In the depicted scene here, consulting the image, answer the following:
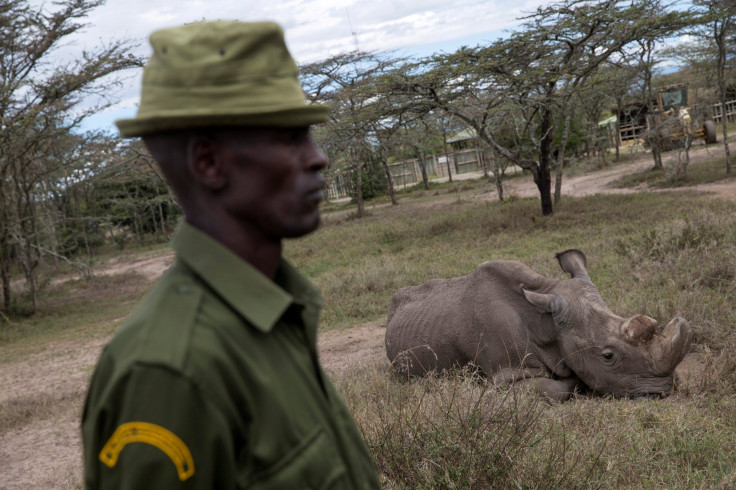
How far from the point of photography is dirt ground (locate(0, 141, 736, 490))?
5.47 meters

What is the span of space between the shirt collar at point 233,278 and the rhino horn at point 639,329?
13.1 feet

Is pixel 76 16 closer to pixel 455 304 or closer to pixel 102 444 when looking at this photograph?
pixel 455 304

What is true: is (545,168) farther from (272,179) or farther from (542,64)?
(272,179)

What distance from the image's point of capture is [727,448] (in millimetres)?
3650

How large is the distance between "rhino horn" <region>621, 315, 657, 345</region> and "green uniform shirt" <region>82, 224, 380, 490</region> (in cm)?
388

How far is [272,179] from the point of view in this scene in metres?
1.24

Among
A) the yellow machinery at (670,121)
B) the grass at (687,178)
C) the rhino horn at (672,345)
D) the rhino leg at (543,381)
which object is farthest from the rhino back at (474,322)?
the yellow machinery at (670,121)

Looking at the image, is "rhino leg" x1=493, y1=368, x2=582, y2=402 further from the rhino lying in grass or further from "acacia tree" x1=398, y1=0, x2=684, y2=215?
"acacia tree" x1=398, y1=0, x2=684, y2=215

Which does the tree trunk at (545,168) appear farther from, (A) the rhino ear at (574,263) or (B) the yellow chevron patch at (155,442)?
(B) the yellow chevron patch at (155,442)

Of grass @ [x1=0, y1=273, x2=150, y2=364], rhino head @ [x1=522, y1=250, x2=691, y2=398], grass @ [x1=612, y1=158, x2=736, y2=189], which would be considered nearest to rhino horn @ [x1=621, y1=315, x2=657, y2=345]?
rhino head @ [x1=522, y1=250, x2=691, y2=398]

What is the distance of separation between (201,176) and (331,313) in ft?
25.9

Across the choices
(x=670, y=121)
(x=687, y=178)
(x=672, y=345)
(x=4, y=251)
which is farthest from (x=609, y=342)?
(x=670, y=121)

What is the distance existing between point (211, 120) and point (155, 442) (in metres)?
0.51

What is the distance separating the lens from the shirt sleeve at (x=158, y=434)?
103cm
